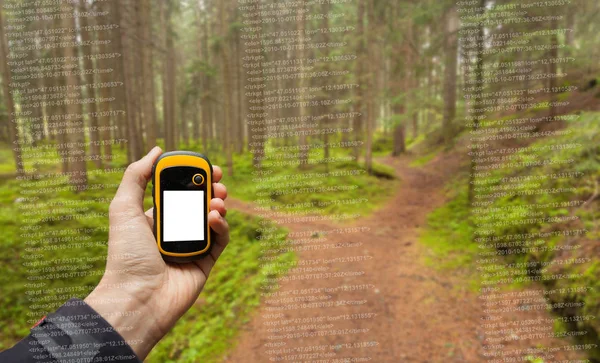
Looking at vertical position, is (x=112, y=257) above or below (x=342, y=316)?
above

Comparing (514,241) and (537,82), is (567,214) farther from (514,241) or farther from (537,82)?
(537,82)

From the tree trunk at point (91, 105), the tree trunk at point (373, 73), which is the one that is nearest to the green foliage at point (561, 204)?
the tree trunk at point (91, 105)

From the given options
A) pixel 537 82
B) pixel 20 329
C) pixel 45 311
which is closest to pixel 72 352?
pixel 45 311

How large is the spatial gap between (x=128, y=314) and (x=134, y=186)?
767 millimetres

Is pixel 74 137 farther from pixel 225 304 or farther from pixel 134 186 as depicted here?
pixel 225 304

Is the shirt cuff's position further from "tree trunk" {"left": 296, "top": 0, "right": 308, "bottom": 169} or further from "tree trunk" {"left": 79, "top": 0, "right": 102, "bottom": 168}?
"tree trunk" {"left": 296, "top": 0, "right": 308, "bottom": 169}

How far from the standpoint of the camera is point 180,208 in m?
1.93

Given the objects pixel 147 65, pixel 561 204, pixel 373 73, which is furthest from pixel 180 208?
pixel 373 73

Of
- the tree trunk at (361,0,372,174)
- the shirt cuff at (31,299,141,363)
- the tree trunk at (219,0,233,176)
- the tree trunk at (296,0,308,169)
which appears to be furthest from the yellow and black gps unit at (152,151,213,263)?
the tree trunk at (361,0,372,174)

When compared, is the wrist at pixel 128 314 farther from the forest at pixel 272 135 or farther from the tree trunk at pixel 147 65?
the tree trunk at pixel 147 65

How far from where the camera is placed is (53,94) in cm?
238

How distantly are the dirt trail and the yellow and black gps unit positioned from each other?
984mm

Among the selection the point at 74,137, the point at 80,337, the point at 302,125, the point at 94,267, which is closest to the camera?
the point at 80,337

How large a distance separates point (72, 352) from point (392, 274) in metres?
3.41
